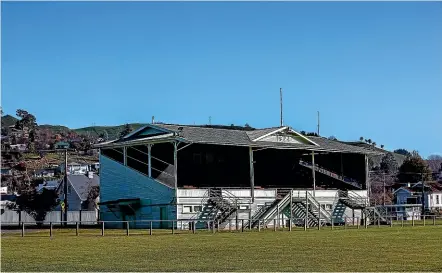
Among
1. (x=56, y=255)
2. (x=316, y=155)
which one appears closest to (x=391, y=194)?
(x=316, y=155)

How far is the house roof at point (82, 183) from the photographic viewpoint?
318 feet

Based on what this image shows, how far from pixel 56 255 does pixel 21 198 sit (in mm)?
50203

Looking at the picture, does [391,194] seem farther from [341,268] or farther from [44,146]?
[341,268]

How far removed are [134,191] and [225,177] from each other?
10181 millimetres

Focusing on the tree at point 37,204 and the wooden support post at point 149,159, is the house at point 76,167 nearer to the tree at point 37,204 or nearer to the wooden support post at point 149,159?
the tree at point 37,204

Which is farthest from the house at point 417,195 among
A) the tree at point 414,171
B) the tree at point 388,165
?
the tree at point 388,165

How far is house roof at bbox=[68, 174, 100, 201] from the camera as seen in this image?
96956mm

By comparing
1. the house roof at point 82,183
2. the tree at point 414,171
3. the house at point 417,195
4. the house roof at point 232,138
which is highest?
the house roof at point 232,138

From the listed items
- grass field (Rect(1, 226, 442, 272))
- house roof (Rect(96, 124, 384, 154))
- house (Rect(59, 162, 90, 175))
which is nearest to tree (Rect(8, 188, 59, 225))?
house roof (Rect(96, 124, 384, 154))

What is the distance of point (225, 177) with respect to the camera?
6338 cm

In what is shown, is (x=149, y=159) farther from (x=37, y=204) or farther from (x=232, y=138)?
(x=37, y=204)

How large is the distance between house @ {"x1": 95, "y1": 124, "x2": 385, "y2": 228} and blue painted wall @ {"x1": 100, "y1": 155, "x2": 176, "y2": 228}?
0.24ft

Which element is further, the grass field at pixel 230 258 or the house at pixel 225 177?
the house at pixel 225 177

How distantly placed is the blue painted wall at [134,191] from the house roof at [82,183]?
37734 mm
